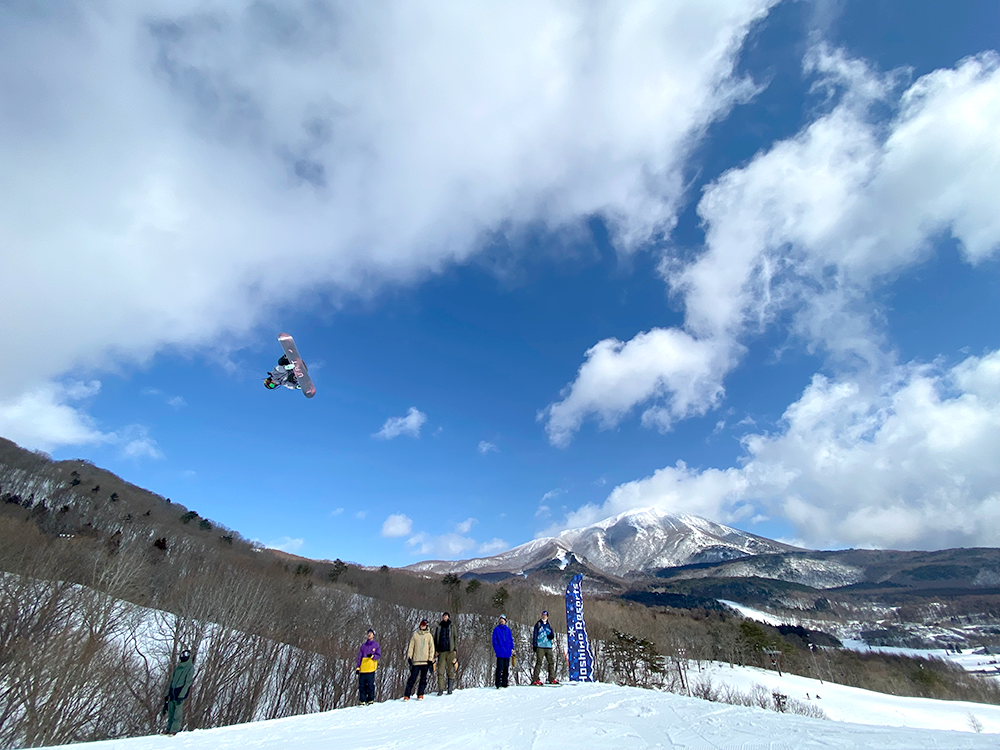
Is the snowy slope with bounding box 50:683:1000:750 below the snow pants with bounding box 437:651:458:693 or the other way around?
below

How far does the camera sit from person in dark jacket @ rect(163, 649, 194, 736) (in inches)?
407

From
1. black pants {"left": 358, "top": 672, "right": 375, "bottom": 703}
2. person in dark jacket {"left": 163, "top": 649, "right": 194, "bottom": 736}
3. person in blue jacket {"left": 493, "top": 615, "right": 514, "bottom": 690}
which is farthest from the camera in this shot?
person in blue jacket {"left": 493, "top": 615, "right": 514, "bottom": 690}

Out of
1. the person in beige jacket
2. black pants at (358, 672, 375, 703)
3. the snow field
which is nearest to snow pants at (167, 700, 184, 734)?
black pants at (358, 672, 375, 703)

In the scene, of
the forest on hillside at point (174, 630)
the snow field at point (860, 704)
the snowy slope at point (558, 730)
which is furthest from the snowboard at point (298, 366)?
the snow field at point (860, 704)

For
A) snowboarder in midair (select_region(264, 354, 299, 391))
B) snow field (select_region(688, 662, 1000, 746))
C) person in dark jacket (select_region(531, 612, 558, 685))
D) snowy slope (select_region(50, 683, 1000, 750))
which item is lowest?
snow field (select_region(688, 662, 1000, 746))

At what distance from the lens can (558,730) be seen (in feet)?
29.3

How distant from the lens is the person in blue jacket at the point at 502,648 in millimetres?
15359

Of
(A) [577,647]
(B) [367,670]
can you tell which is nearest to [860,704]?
(A) [577,647]

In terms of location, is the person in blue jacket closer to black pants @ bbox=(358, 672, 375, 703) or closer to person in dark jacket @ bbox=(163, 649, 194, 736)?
black pants @ bbox=(358, 672, 375, 703)

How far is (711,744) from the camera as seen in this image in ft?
24.2

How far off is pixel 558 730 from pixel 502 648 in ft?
22.5

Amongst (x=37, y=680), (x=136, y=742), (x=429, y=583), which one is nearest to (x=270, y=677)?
(x=37, y=680)

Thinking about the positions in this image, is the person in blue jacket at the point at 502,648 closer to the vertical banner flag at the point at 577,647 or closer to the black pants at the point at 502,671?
the black pants at the point at 502,671

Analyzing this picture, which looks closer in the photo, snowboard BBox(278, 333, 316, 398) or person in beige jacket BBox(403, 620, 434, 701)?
person in beige jacket BBox(403, 620, 434, 701)
